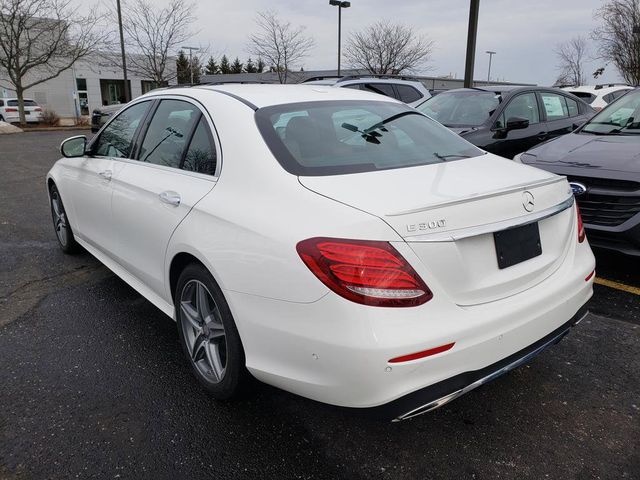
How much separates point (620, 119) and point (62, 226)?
5661 mm

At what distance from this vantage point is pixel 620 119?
5242mm

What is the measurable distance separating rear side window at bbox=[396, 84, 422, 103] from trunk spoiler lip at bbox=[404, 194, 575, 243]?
8.09 meters

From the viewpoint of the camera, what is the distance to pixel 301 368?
2.02 metres

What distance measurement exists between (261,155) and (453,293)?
1.08m

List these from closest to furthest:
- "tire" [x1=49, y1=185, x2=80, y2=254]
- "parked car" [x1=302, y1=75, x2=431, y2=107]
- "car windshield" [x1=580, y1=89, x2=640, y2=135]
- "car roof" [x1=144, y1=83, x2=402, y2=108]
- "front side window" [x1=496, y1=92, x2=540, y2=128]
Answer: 1. "car roof" [x1=144, y1=83, x2=402, y2=108]
2. "tire" [x1=49, y1=185, x2=80, y2=254]
3. "car windshield" [x1=580, y1=89, x2=640, y2=135]
4. "front side window" [x1=496, y1=92, x2=540, y2=128]
5. "parked car" [x1=302, y1=75, x2=431, y2=107]

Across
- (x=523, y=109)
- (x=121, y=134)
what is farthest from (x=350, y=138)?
(x=523, y=109)

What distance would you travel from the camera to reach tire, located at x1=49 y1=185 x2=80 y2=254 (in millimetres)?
4855

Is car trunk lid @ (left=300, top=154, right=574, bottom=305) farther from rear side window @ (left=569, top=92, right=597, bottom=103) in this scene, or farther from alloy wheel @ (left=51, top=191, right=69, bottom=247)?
rear side window @ (left=569, top=92, right=597, bottom=103)

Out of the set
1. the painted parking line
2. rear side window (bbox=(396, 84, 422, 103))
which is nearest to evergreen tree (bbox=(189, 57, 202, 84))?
rear side window (bbox=(396, 84, 422, 103))

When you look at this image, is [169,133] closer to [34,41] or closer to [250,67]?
[34,41]

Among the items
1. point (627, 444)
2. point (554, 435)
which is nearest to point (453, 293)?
point (554, 435)

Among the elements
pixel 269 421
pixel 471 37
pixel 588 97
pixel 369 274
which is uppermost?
pixel 471 37

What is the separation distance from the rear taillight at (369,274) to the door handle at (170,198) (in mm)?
1137

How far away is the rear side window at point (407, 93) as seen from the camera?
10000mm
